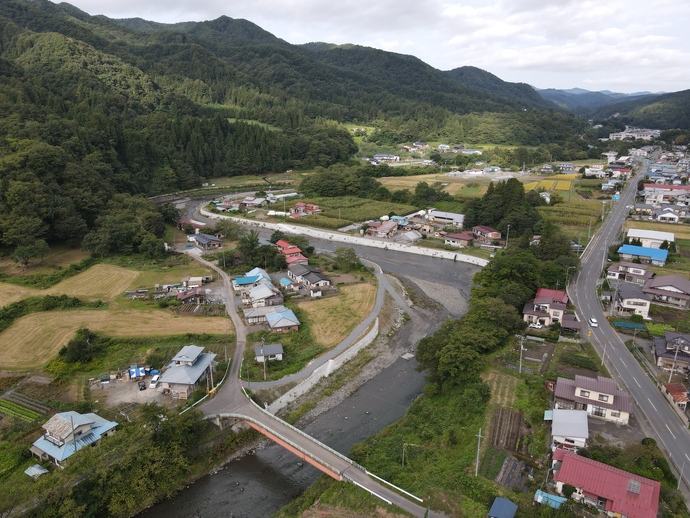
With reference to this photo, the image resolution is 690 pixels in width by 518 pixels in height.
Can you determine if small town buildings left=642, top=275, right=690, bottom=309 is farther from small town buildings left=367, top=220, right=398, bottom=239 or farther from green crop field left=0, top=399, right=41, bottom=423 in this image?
green crop field left=0, top=399, right=41, bottom=423

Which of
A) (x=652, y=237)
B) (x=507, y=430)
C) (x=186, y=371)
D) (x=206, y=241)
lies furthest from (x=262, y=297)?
(x=652, y=237)

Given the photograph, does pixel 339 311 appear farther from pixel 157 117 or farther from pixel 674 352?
pixel 157 117

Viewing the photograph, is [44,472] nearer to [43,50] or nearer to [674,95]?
[43,50]

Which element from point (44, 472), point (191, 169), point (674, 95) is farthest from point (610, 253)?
point (674, 95)

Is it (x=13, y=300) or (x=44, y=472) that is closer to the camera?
(x=44, y=472)

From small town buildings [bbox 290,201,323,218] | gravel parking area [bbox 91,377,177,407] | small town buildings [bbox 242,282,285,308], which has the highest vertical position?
small town buildings [bbox 290,201,323,218]

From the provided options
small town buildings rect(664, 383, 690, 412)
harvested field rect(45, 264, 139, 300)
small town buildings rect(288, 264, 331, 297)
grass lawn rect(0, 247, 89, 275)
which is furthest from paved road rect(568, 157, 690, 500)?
grass lawn rect(0, 247, 89, 275)
